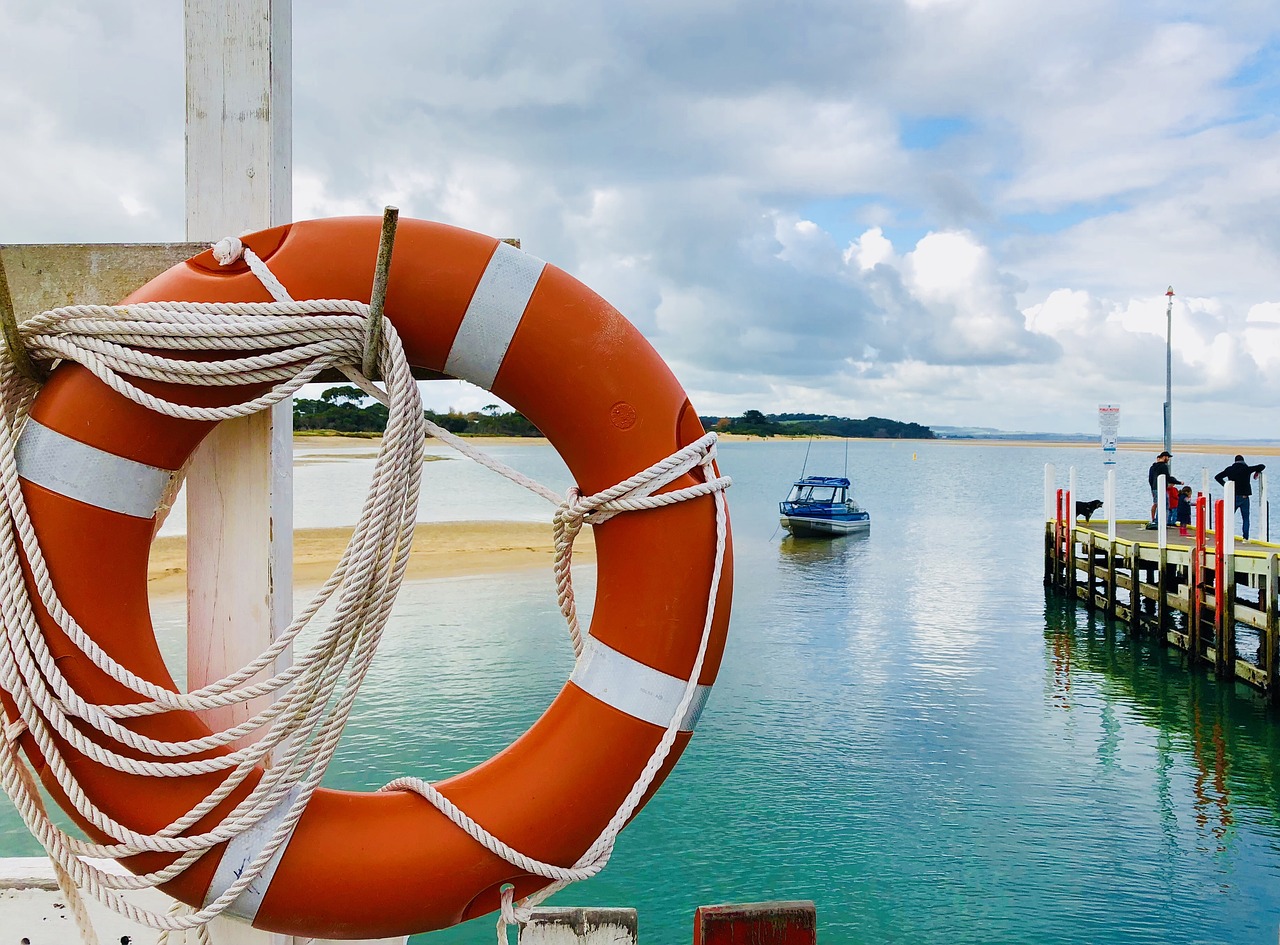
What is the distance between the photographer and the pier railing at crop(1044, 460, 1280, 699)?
26.8 ft

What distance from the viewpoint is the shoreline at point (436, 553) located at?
13456mm

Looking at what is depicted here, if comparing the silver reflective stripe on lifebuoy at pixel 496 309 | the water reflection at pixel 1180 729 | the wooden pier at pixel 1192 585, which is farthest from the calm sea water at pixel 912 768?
the silver reflective stripe on lifebuoy at pixel 496 309

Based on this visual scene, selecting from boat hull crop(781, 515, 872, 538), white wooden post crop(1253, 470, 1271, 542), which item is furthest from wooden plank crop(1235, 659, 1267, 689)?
boat hull crop(781, 515, 872, 538)

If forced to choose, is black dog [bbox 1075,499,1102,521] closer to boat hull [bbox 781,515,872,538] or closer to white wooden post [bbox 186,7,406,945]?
boat hull [bbox 781,515,872,538]

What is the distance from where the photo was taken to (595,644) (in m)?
1.46

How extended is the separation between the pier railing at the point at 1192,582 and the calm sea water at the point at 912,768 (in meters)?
0.34

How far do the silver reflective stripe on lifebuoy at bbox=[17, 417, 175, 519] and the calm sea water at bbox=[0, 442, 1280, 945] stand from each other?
3.82 m

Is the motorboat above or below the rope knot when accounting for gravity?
below

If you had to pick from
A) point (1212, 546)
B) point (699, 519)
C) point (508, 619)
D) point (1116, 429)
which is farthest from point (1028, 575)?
A: point (699, 519)

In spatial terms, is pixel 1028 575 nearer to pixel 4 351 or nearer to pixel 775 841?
pixel 775 841

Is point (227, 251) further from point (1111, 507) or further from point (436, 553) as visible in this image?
point (436, 553)

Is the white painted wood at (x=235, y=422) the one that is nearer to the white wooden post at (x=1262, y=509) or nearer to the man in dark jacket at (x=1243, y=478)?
the man in dark jacket at (x=1243, y=478)

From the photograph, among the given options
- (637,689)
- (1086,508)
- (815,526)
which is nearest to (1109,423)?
(1086,508)

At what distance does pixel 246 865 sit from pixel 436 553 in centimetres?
1574
